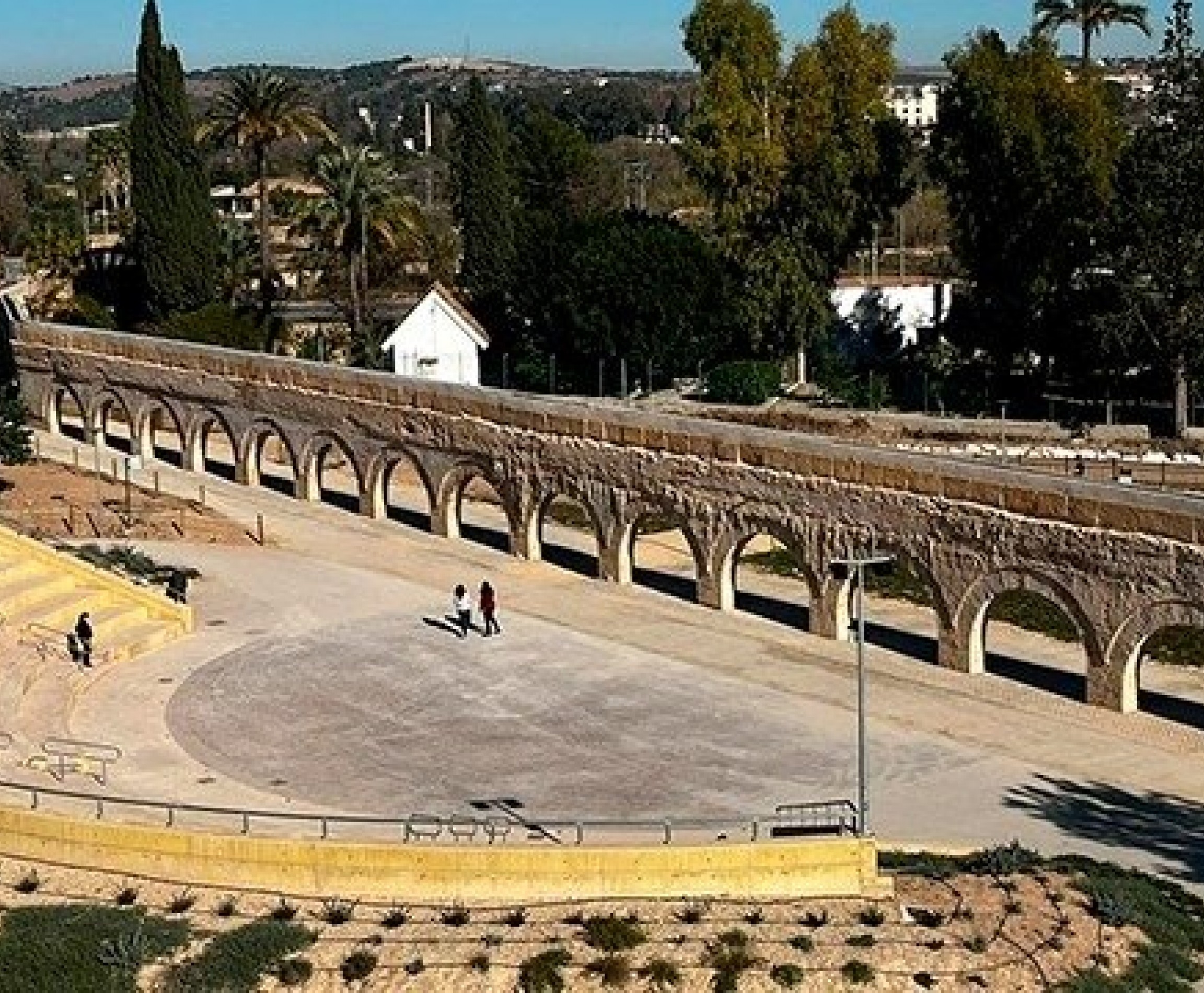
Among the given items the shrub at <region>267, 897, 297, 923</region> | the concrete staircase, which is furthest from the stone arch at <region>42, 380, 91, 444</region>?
the shrub at <region>267, 897, 297, 923</region>

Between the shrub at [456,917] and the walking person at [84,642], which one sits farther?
the walking person at [84,642]

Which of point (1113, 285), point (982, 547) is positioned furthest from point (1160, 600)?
point (1113, 285)

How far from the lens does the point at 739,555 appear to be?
4266 cm

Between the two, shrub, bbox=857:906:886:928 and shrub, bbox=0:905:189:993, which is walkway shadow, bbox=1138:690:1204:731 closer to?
shrub, bbox=857:906:886:928

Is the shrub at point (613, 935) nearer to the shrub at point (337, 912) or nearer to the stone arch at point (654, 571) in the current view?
the shrub at point (337, 912)

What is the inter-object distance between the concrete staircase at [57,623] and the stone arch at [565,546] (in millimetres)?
9317

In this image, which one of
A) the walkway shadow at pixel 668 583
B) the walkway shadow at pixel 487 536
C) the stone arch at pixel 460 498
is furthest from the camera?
the walkway shadow at pixel 487 536

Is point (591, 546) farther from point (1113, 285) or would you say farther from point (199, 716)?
point (1113, 285)

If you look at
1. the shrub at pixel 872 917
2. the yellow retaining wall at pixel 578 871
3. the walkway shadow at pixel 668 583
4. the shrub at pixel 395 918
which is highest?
the yellow retaining wall at pixel 578 871

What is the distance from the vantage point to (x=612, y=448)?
4291cm

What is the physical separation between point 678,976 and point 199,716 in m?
14.7

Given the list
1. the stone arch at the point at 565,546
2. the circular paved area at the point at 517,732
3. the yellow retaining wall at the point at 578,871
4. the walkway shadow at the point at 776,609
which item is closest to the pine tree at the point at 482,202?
the stone arch at the point at 565,546

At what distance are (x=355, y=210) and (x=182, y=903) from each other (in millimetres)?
47610

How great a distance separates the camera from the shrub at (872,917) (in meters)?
22.5
